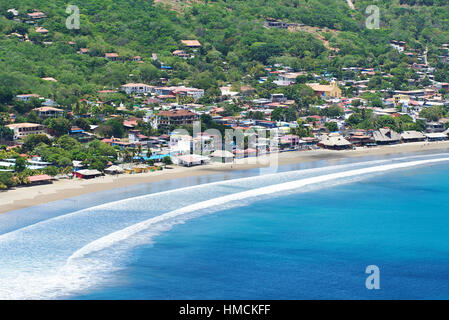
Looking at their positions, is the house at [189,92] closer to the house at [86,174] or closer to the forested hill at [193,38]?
the forested hill at [193,38]

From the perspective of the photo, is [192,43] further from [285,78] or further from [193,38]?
[285,78]

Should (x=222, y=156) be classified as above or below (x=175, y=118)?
below

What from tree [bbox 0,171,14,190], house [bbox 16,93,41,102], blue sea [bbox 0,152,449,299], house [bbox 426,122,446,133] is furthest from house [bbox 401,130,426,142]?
tree [bbox 0,171,14,190]

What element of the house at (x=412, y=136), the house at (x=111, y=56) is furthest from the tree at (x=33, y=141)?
the house at (x=111, y=56)

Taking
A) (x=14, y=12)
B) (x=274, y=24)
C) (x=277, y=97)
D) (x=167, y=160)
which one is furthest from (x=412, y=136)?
(x=14, y=12)

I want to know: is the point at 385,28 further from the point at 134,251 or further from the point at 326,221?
the point at 134,251
